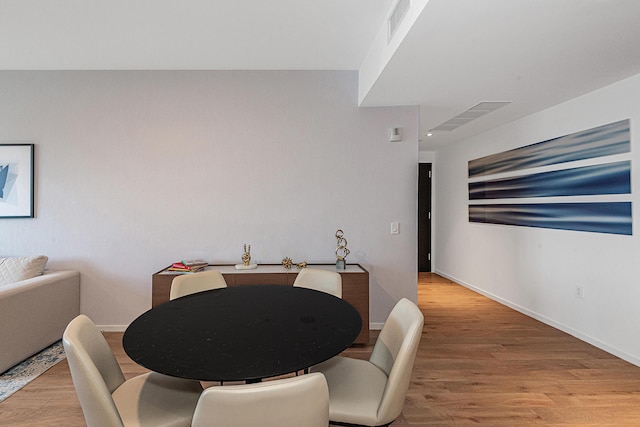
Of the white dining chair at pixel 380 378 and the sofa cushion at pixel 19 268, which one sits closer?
the white dining chair at pixel 380 378

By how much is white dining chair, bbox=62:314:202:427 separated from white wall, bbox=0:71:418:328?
2062 millimetres

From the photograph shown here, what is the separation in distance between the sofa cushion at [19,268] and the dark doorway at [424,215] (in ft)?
19.2

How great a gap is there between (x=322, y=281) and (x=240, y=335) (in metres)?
1.11

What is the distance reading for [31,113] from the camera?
11.6 feet

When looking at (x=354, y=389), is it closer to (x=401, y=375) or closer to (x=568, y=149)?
(x=401, y=375)

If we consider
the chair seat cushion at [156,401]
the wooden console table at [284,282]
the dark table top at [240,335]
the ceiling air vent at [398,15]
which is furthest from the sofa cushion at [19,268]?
the ceiling air vent at [398,15]

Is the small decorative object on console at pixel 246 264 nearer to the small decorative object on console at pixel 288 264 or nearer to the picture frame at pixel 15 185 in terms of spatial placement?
the small decorative object on console at pixel 288 264

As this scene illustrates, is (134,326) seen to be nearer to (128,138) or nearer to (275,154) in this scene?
(275,154)

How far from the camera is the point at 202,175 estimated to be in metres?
3.61

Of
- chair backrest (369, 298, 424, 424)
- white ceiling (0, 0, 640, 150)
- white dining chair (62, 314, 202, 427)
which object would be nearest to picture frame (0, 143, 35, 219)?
white ceiling (0, 0, 640, 150)

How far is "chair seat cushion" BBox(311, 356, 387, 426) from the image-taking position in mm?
1428

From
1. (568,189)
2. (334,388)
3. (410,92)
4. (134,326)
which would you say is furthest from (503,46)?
(134,326)

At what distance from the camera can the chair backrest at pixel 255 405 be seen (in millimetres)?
914

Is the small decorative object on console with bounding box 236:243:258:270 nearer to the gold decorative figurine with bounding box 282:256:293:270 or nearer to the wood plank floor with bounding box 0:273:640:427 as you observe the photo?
the gold decorative figurine with bounding box 282:256:293:270
